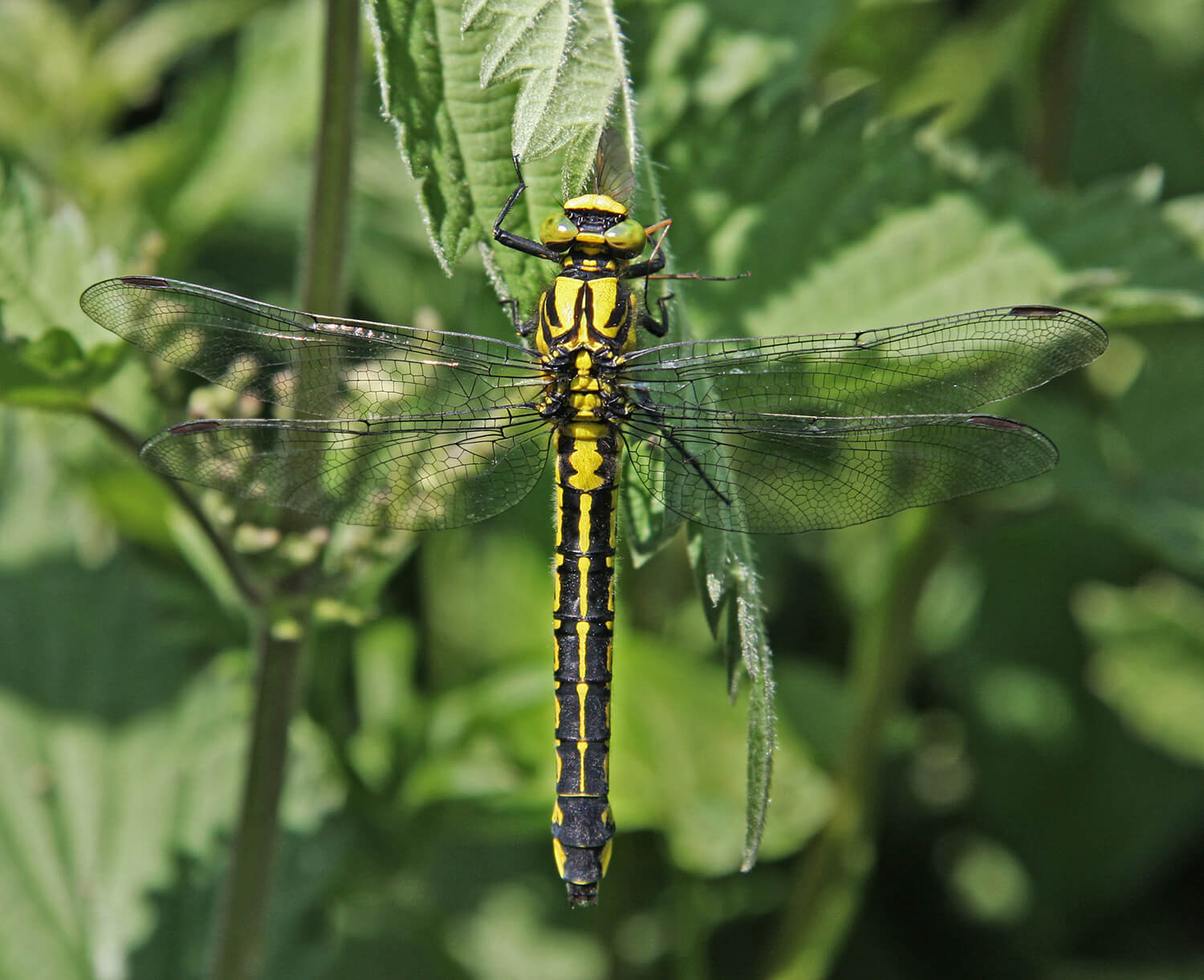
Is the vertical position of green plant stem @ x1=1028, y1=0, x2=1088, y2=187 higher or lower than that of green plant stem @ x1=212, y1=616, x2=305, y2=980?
higher

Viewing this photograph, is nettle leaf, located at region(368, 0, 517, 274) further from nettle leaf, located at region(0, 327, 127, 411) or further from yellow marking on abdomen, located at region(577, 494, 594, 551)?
yellow marking on abdomen, located at region(577, 494, 594, 551)

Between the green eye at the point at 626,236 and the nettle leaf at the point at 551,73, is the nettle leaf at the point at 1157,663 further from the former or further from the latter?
the nettle leaf at the point at 551,73

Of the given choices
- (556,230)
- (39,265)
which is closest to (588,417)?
(556,230)

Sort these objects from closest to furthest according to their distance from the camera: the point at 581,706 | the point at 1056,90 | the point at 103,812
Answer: the point at 581,706 → the point at 103,812 → the point at 1056,90

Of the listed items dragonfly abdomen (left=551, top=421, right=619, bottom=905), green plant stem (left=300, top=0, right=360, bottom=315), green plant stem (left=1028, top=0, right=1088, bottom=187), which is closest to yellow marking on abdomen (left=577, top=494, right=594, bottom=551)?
dragonfly abdomen (left=551, top=421, right=619, bottom=905)

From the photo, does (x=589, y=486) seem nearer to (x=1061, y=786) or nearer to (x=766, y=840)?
(x=766, y=840)

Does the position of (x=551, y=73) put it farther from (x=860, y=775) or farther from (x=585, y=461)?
(x=860, y=775)

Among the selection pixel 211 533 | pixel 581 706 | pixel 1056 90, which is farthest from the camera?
pixel 1056 90
